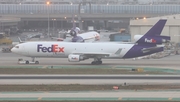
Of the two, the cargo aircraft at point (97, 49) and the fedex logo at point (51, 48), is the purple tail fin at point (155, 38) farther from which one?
the fedex logo at point (51, 48)

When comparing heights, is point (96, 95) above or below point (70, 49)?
below

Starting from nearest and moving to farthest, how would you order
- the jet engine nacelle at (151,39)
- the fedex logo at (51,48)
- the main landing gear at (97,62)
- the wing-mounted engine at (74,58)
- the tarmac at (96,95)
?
the tarmac at (96,95), the wing-mounted engine at (74,58), the fedex logo at (51,48), the main landing gear at (97,62), the jet engine nacelle at (151,39)

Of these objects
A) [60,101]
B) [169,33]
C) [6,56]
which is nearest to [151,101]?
[60,101]

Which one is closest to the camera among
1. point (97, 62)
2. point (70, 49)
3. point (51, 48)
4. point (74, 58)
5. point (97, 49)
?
point (74, 58)

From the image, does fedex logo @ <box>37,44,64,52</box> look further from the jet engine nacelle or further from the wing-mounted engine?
the jet engine nacelle

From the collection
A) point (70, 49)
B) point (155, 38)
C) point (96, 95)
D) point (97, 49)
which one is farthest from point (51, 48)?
point (96, 95)

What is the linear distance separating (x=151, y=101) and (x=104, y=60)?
38049 mm

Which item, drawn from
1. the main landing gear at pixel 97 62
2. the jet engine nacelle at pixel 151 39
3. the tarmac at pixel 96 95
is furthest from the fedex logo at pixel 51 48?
the tarmac at pixel 96 95

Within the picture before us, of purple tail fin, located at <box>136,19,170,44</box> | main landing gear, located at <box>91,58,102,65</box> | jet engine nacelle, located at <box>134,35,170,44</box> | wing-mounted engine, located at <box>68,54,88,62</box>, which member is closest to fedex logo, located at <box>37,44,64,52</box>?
wing-mounted engine, located at <box>68,54,88,62</box>

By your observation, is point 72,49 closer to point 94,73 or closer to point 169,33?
point 94,73

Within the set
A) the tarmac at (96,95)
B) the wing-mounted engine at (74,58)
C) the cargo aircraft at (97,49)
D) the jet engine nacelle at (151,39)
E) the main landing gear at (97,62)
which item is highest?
the jet engine nacelle at (151,39)

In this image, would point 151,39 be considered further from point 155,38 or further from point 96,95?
point 96,95

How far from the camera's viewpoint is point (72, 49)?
70.8 m

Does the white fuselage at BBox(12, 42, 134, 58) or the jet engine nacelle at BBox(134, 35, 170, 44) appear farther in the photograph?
the jet engine nacelle at BBox(134, 35, 170, 44)
